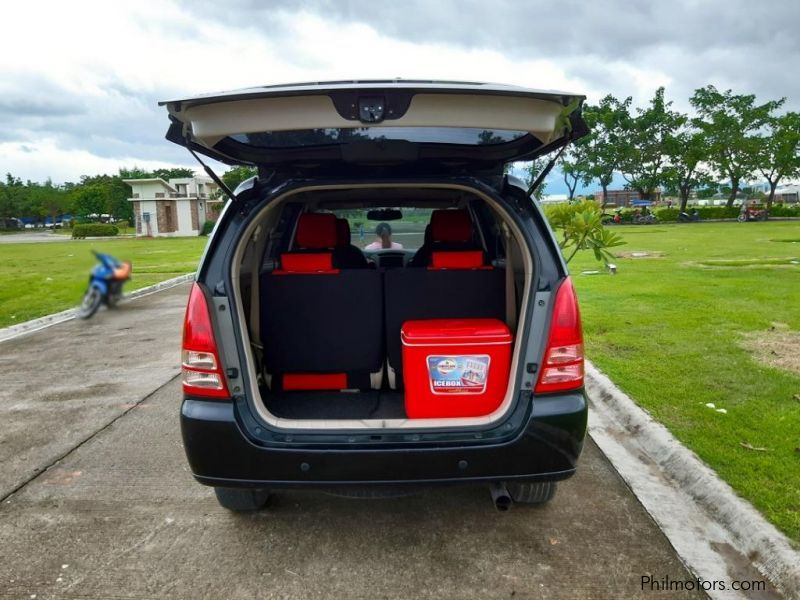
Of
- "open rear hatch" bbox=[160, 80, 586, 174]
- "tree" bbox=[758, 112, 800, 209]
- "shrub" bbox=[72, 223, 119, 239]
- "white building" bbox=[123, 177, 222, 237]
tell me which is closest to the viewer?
"shrub" bbox=[72, 223, 119, 239]

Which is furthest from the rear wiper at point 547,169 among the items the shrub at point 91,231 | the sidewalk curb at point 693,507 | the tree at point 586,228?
the tree at point 586,228

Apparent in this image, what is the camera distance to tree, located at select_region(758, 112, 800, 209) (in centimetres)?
4572

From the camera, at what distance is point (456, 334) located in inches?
116

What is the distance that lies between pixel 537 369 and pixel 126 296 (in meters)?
2.05

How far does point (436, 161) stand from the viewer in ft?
9.69

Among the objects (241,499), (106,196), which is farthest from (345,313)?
(106,196)

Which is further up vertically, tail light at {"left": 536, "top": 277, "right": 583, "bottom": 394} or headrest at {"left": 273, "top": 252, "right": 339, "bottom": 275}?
headrest at {"left": 273, "top": 252, "right": 339, "bottom": 275}

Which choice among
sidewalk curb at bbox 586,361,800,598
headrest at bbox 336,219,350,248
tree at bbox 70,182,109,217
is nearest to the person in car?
headrest at bbox 336,219,350,248

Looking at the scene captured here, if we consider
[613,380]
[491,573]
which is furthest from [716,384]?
[491,573]

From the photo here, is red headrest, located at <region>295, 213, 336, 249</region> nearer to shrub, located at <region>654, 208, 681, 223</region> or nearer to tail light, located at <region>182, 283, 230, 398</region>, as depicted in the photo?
tail light, located at <region>182, 283, 230, 398</region>

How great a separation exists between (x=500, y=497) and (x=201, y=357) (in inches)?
56.6

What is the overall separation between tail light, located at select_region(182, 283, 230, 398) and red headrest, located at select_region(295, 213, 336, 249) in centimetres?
118

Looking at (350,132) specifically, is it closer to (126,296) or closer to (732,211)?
(126,296)

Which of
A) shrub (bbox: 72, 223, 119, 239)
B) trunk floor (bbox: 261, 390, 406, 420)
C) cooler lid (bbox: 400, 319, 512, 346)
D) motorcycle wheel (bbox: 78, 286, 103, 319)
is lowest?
trunk floor (bbox: 261, 390, 406, 420)
